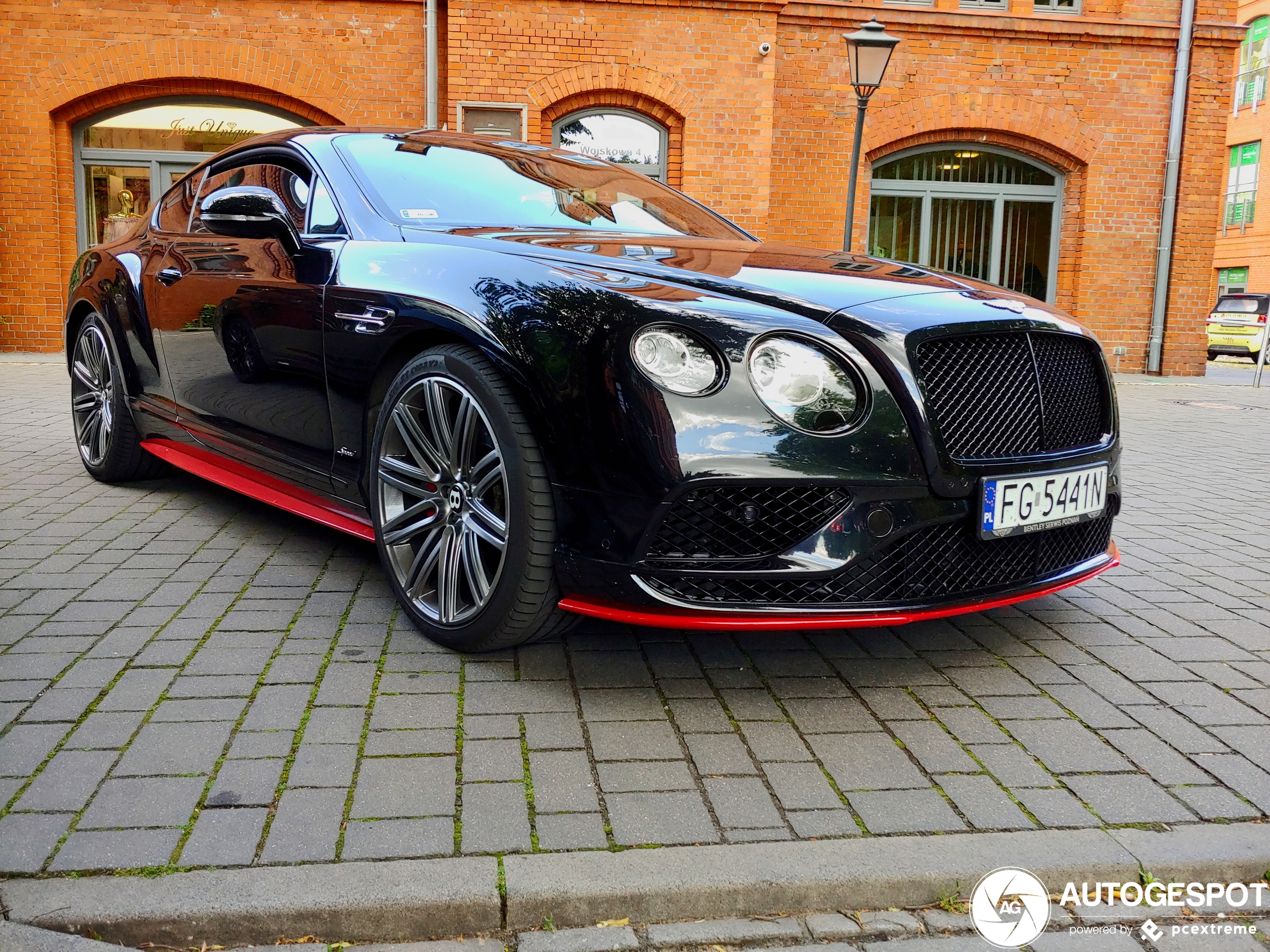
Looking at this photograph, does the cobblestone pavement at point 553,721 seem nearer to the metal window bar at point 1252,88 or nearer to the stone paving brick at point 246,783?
the stone paving brick at point 246,783

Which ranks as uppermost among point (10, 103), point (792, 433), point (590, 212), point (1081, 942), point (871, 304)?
point (10, 103)

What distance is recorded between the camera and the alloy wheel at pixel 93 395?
5336mm

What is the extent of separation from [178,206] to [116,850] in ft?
11.8

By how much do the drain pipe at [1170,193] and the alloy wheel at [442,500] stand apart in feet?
45.8

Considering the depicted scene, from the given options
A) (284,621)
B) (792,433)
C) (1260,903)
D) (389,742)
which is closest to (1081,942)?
(1260,903)

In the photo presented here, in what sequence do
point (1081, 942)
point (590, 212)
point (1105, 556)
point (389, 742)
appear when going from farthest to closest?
point (590, 212)
point (1105, 556)
point (389, 742)
point (1081, 942)

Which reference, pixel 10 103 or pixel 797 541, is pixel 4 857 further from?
pixel 10 103

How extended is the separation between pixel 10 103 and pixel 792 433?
42.9 ft

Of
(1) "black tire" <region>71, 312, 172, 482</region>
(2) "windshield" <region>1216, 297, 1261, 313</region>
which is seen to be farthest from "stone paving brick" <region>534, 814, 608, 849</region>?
(2) "windshield" <region>1216, 297, 1261, 313</region>

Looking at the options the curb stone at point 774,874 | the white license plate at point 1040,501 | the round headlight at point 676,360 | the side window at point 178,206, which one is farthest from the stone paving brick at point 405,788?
the side window at point 178,206

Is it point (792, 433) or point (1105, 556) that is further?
point (1105, 556)

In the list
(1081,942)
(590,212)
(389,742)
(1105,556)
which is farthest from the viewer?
(590,212)

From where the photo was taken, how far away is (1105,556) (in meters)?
3.42

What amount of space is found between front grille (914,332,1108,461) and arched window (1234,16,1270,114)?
4024 cm
